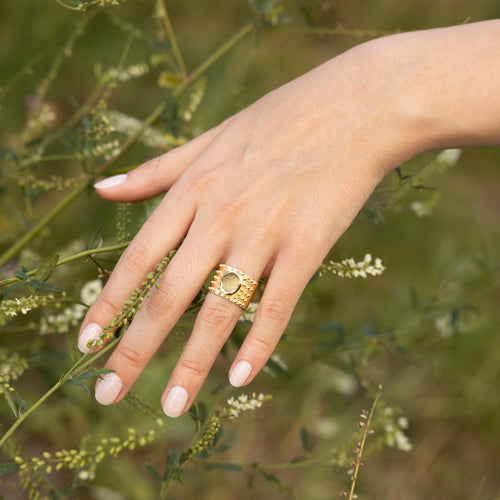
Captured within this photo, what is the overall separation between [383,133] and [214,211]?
0.43m

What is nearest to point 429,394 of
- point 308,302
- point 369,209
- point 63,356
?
point 308,302

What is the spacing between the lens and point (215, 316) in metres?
1.16

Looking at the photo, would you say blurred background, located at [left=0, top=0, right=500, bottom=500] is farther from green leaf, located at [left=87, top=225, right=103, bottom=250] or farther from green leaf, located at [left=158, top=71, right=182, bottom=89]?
green leaf, located at [left=87, top=225, right=103, bottom=250]

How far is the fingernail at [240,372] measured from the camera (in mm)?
1171

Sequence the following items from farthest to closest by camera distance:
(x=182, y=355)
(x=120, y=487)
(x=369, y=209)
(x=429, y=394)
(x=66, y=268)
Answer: (x=429, y=394)
(x=120, y=487)
(x=66, y=268)
(x=369, y=209)
(x=182, y=355)

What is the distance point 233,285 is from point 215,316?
0.08 m

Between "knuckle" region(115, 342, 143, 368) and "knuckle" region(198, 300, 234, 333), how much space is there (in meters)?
0.16

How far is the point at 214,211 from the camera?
120cm

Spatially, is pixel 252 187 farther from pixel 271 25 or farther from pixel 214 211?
pixel 271 25

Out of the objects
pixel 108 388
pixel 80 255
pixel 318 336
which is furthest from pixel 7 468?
pixel 318 336

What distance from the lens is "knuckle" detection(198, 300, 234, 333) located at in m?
1.16

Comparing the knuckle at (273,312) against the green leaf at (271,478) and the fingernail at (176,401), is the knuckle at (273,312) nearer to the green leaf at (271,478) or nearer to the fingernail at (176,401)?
the fingernail at (176,401)

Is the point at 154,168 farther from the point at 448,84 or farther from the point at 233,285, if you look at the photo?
the point at 448,84

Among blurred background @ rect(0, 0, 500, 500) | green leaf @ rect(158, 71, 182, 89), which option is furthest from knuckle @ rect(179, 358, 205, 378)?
green leaf @ rect(158, 71, 182, 89)
